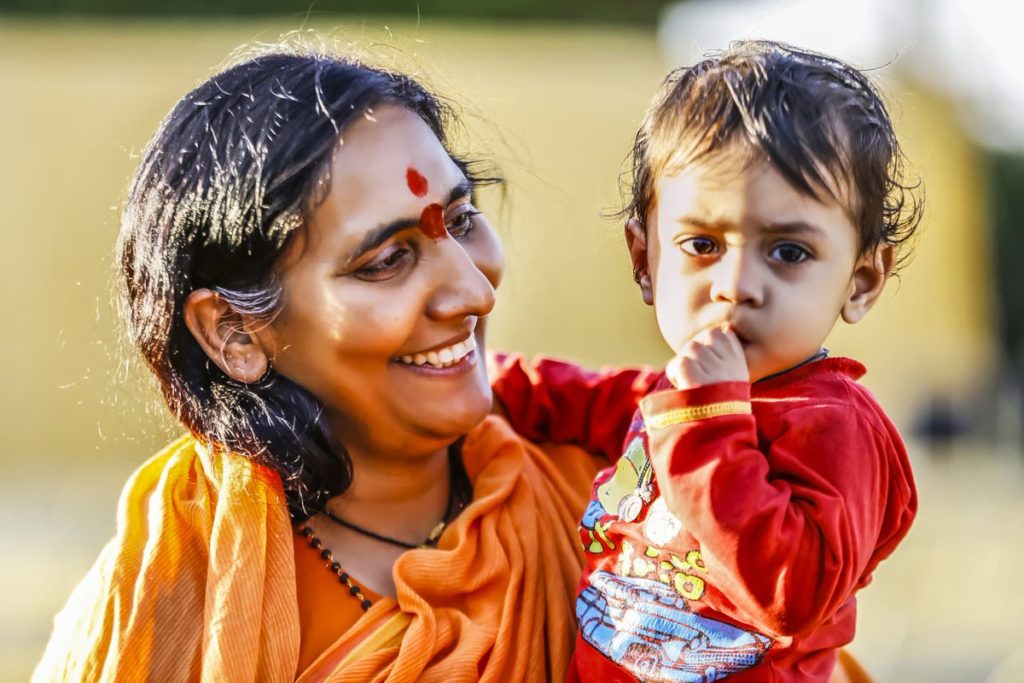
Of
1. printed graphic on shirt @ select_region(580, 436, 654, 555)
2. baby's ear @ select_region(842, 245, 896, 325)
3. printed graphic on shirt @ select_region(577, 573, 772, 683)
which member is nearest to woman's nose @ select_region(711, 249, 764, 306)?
baby's ear @ select_region(842, 245, 896, 325)

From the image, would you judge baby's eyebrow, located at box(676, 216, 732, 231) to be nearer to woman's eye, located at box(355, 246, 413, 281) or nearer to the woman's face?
the woman's face

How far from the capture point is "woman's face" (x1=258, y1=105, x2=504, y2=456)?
2592 millimetres

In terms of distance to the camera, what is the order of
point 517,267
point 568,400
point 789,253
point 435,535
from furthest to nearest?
→ point 517,267, point 568,400, point 435,535, point 789,253

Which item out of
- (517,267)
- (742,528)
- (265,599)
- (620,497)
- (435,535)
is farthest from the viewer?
(517,267)

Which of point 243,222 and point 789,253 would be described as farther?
point 243,222

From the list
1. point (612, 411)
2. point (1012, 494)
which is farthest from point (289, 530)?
point (1012, 494)

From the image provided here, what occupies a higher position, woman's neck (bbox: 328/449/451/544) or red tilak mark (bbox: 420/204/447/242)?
red tilak mark (bbox: 420/204/447/242)

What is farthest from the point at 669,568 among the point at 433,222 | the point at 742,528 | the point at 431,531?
the point at 433,222

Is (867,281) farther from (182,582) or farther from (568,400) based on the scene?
(182,582)

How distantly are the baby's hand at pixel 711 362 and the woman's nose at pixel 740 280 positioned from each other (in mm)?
63

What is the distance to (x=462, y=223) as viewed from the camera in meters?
2.82

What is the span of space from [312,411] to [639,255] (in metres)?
0.80

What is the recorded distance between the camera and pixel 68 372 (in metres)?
10.9

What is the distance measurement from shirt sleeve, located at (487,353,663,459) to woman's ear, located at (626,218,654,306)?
1.55 feet
